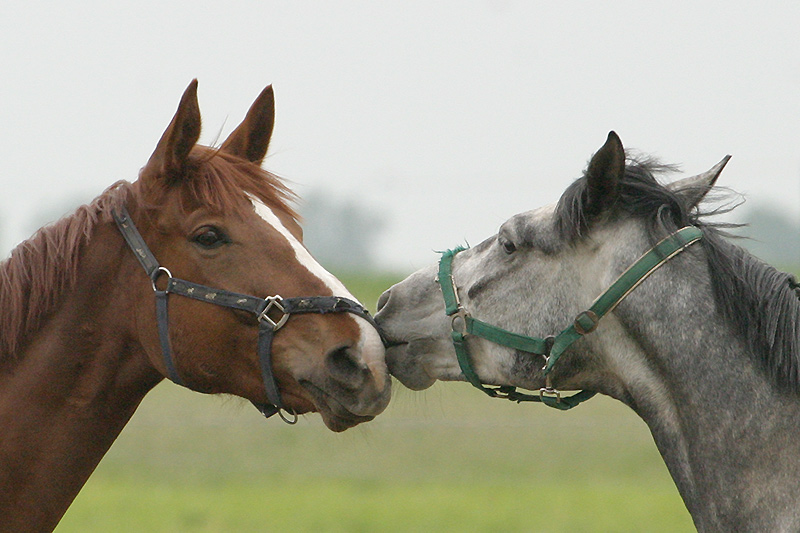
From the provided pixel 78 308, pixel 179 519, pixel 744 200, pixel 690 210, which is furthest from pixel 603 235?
pixel 179 519

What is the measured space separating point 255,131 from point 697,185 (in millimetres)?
1902

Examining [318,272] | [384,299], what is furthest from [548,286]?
[318,272]

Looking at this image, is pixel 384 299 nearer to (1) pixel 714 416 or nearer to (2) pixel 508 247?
(2) pixel 508 247

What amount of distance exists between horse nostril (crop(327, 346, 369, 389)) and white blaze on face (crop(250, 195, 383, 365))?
38 mm

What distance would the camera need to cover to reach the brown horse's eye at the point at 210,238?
366 cm

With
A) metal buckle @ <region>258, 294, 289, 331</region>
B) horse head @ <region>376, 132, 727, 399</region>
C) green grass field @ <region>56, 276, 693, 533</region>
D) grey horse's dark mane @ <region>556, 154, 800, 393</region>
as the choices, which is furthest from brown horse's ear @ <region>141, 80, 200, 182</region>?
green grass field @ <region>56, 276, 693, 533</region>

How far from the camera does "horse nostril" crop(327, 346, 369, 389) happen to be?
3.54 meters

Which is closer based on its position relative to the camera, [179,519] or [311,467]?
[179,519]

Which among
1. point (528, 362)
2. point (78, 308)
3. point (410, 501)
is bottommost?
point (410, 501)

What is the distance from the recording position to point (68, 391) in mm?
3635

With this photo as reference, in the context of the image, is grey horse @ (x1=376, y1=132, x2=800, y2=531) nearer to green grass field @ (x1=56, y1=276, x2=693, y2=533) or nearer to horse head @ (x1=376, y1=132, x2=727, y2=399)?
horse head @ (x1=376, y1=132, x2=727, y2=399)

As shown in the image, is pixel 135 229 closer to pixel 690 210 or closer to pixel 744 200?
pixel 690 210

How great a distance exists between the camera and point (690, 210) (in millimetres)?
3682

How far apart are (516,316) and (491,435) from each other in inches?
465
